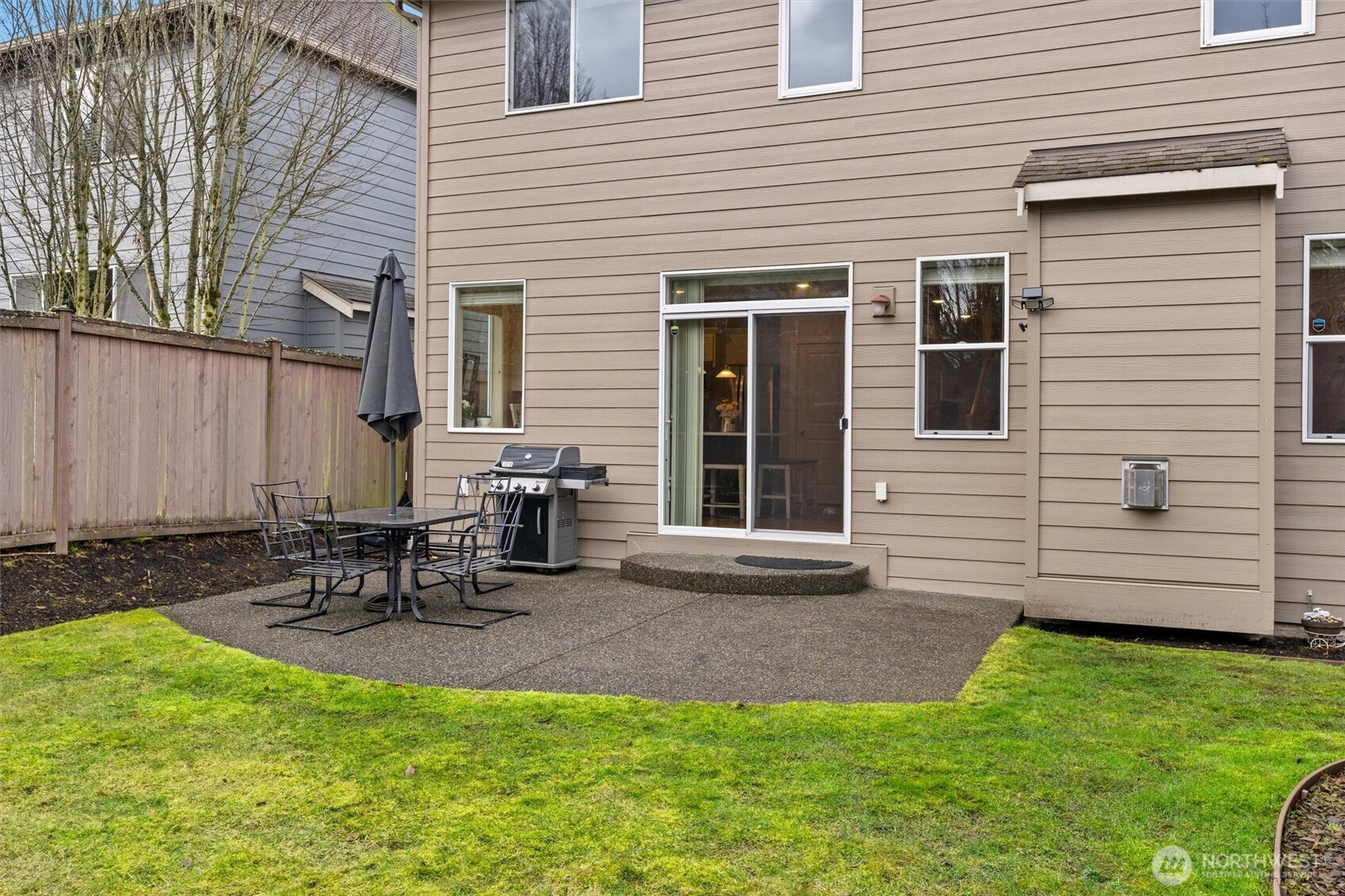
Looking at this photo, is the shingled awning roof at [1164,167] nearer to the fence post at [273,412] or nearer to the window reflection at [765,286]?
the window reflection at [765,286]

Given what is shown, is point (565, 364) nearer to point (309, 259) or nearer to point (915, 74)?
point (915, 74)

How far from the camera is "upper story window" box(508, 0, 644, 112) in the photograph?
27.3 feet

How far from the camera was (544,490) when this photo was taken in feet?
25.5

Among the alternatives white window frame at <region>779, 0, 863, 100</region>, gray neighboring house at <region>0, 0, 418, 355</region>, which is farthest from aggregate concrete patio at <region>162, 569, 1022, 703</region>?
gray neighboring house at <region>0, 0, 418, 355</region>

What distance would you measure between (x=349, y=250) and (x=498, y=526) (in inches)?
323

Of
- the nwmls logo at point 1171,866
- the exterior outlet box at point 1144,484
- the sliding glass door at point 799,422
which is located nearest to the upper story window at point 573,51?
the sliding glass door at point 799,422

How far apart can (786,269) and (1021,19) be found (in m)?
2.38

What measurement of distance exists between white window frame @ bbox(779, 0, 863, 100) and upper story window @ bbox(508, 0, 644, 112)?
4.08ft

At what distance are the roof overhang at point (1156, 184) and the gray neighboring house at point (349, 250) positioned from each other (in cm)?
838

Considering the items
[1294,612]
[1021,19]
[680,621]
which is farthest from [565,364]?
[1294,612]

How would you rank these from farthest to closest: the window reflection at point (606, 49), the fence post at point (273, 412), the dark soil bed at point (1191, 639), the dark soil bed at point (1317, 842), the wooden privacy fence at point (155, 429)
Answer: the fence post at point (273, 412) → the window reflection at point (606, 49) → the wooden privacy fence at point (155, 429) → the dark soil bed at point (1191, 639) → the dark soil bed at point (1317, 842)

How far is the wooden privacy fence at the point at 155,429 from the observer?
7.18 metres

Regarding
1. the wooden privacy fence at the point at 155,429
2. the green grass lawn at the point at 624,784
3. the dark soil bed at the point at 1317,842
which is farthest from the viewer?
the wooden privacy fence at the point at 155,429
